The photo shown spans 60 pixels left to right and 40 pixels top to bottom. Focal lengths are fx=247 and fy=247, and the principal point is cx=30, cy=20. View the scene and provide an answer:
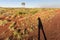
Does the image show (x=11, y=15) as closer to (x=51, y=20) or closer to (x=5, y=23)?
(x=5, y=23)

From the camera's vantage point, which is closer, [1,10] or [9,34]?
[9,34]

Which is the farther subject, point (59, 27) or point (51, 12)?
point (51, 12)

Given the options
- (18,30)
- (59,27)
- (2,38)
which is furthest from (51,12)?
(2,38)

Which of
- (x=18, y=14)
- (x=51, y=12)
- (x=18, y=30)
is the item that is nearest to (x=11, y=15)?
(x=18, y=14)

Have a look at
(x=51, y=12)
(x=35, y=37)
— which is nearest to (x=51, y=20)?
(x=51, y=12)

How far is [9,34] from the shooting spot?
15.8 meters

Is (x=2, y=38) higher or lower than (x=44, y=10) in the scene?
lower

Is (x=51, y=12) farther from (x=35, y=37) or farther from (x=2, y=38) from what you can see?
(x=2, y=38)

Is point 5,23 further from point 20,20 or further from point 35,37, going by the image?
point 35,37

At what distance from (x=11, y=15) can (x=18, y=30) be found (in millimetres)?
1720

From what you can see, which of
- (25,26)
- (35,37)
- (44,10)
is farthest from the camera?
(44,10)

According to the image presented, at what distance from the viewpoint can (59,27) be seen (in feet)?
52.5

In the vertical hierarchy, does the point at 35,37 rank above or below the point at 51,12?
below

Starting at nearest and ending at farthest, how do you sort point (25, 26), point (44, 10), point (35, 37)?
point (35, 37) → point (25, 26) → point (44, 10)
